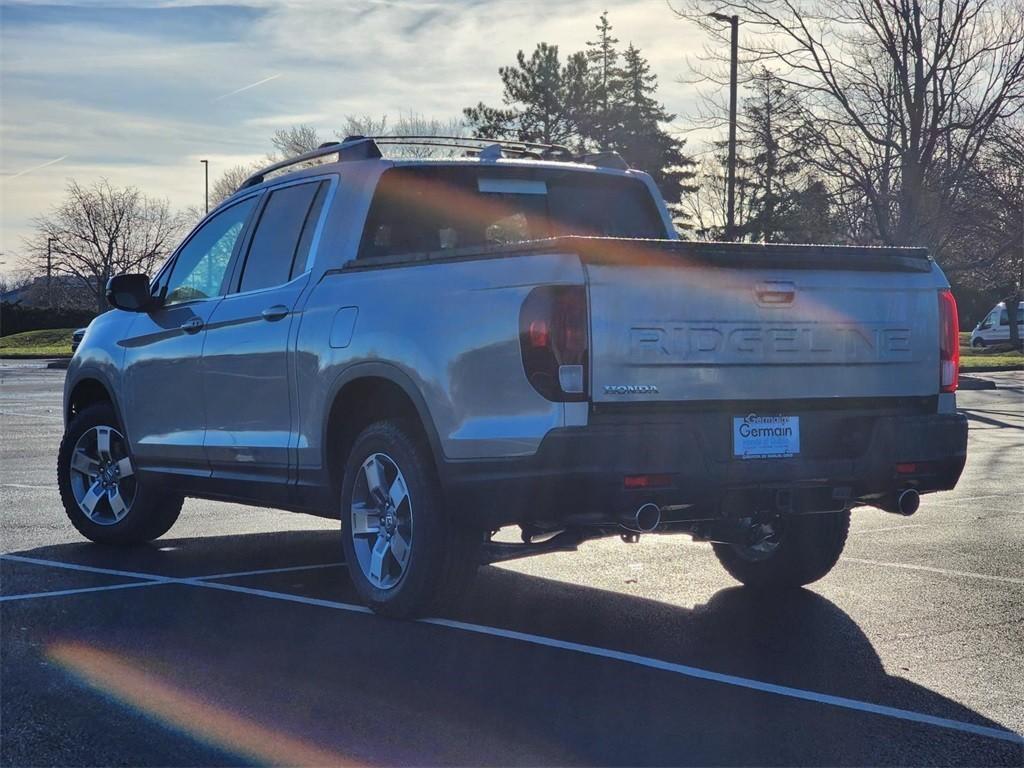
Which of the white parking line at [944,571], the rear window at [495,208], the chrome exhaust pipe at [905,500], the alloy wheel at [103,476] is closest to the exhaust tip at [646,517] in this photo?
the chrome exhaust pipe at [905,500]

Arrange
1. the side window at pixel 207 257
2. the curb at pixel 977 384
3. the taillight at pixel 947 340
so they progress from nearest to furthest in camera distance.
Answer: the taillight at pixel 947 340
the side window at pixel 207 257
the curb at pixel 977 384

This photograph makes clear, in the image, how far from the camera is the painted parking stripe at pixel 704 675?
14.8 ft

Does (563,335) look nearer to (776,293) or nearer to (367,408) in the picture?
(776,293)

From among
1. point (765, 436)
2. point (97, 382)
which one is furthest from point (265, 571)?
point (765, 436)

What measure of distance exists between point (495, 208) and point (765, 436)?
2254 millimetres

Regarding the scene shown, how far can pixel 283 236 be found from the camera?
7.26 metres

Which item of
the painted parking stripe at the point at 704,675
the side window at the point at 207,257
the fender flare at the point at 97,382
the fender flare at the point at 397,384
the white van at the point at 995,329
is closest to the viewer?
the painted parking stripe at the point at 704,675

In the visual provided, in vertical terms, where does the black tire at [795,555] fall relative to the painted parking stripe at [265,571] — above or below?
above

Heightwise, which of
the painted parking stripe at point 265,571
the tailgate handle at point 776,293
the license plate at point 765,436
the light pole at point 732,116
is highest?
the light pole at point 732,116

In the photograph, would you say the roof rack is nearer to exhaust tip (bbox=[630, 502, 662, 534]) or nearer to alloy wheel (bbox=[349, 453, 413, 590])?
alloy wheel (bbox=[349, 453, 413, 590])

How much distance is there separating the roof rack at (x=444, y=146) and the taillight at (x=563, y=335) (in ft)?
6.00

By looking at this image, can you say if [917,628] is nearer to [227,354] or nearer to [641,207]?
[641,207]

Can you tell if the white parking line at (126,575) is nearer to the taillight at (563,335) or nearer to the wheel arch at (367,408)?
the wheel arch at (367,408)

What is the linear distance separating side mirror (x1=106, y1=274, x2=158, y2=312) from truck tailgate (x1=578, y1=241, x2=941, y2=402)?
378 centimetres
